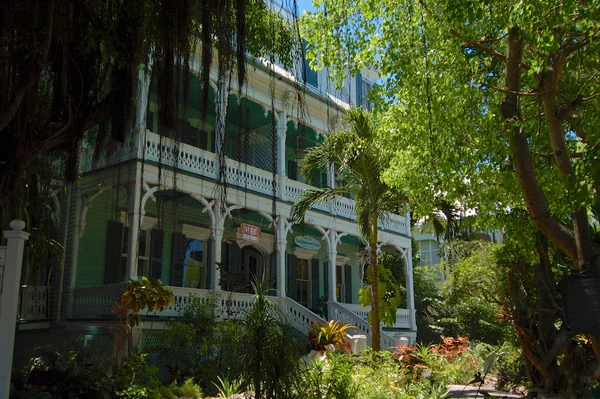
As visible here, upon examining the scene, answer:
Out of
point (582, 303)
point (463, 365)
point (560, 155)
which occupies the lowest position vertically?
point (463, 365)

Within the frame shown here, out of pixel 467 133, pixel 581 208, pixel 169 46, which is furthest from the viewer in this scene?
pixel 467 133

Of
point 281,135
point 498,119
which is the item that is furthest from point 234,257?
point 498,119

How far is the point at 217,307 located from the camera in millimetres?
13711

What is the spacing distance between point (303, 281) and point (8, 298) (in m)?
14.4

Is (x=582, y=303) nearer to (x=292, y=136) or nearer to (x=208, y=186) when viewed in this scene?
(x=208, y=186)

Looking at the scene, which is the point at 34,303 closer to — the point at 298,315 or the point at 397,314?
the point at 298,315

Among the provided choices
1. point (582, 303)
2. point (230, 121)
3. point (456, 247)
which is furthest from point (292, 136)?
point (582, 303)

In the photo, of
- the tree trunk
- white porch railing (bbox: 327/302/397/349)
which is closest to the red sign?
white porch railing (bbox: 327/302/397/349)

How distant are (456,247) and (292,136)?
655 centimetres

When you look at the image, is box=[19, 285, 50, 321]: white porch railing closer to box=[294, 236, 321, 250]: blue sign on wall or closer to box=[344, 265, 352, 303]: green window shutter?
box=[294, 236, 321, 250]: blue sign on wall

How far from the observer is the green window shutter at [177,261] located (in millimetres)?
14883

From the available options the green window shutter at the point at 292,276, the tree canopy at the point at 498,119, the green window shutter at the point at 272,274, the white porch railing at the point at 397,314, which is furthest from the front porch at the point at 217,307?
the tree canopy at the point at 498,119

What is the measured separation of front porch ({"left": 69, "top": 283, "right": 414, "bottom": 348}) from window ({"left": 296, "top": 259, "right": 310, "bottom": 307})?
233 centimetres

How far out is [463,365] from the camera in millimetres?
14328
